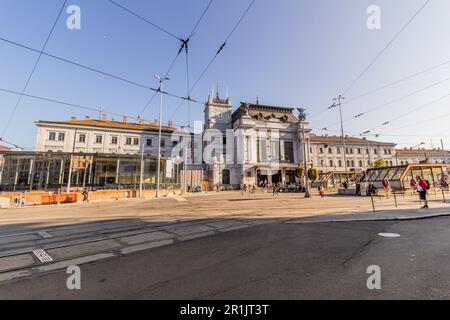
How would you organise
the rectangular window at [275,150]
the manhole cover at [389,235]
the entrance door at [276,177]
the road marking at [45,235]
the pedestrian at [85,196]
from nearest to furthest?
the manhole cover at [389,235]
the road marking at [45,235]
the pedestrian at [85,196]
the entrance door at [276,177]
the rectangular window at [275,150]

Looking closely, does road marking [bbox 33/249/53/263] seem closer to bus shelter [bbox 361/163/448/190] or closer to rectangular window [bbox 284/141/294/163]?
bus shelter [bbox 361/163/448/190]

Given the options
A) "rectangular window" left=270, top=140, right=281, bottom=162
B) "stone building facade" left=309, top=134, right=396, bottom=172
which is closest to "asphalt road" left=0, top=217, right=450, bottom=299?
"rectangular window" left=270, top=140, right=281, bottom=162

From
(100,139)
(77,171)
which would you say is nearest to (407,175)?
(77,171)

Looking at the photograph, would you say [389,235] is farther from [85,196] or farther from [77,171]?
[77,171]

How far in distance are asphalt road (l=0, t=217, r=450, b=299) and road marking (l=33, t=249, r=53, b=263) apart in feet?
3.32

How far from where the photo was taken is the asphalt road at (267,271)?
9.42 ft

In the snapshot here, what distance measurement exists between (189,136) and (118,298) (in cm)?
5353

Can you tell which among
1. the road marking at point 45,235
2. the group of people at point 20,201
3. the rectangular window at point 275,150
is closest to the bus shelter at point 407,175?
the rectangular window at point 275,150

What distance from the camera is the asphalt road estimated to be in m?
2.87

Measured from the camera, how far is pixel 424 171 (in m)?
23.4

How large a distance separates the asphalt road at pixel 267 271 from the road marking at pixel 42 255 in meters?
1.01

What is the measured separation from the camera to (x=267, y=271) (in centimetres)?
356

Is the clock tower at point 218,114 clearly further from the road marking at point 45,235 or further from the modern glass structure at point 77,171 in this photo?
the road marking at point 45,235

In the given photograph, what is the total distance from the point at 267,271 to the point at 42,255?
16.7ft
